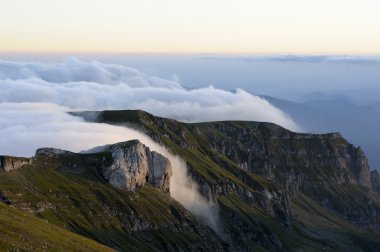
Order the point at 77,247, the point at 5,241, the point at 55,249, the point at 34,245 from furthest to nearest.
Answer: the point at 77,247 → the point at 55,249 → the point at 34,245 → the point at 5,241

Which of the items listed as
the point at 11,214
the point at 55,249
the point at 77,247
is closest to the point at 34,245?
the point at 55,249

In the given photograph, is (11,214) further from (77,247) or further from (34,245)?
(34,245)

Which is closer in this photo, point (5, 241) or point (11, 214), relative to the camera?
point (5, 241)

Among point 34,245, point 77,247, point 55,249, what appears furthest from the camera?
point 77,247

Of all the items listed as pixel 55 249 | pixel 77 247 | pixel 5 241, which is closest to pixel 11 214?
pixel 77 247

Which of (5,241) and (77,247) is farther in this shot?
(77,247)

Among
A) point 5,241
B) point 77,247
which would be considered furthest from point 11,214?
point 5,241

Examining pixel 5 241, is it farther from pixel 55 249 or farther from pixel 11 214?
pixel 11 214

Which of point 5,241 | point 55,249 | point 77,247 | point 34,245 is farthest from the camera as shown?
point 77,247
